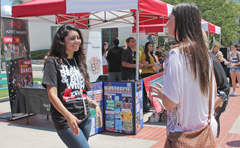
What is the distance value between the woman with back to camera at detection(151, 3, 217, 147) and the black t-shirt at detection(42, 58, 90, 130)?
0.99 metres

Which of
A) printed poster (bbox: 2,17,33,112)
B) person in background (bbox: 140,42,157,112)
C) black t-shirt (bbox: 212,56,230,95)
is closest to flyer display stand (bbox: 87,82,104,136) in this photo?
person in background (bbox: 140,42,157,112)

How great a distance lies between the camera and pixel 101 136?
5.15 metres

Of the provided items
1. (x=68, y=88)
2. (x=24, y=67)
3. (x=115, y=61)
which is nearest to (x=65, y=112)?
(x=68, y=88)

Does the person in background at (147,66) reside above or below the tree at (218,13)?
below

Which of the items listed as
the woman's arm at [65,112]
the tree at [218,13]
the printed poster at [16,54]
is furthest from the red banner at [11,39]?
the tree at [218,13]

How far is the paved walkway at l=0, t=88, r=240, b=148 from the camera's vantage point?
469cm

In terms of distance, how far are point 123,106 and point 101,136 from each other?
744mm

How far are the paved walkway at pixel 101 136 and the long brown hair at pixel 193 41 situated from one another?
316cm

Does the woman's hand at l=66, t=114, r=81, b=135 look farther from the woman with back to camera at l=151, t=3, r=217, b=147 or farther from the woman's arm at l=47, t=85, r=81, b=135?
the woman with back to camera at l=151, t=3, r=217, b=147

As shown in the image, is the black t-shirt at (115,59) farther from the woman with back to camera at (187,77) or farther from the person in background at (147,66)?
the woman with back to camera at (187,77)

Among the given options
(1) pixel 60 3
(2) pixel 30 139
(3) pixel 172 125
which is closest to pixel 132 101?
(2) pixel 30 139

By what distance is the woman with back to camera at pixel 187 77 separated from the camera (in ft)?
5.29

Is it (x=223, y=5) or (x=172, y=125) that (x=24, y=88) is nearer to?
(x=172, y=125)

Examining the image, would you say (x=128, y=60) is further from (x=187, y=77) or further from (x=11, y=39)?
(x=187, y=77)
